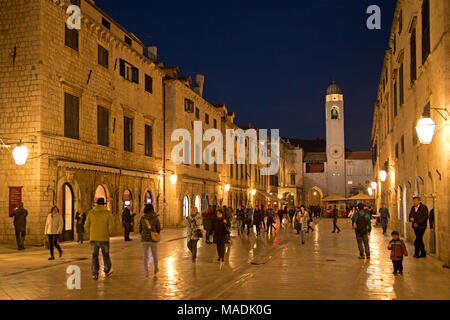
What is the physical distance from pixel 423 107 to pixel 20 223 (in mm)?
14178

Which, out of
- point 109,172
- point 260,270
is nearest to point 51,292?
point 260,270

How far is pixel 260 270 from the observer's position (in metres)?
12.4

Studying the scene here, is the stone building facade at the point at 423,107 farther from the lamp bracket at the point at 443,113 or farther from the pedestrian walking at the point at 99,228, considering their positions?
the pedestrian walking at the point at 99,228

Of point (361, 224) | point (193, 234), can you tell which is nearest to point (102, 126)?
point (193, 234)

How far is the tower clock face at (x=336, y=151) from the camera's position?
81.2m

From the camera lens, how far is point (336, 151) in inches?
3204

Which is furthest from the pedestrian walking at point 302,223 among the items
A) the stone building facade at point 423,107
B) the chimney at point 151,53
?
the chimney at point 151,53

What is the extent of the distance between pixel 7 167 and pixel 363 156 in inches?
2780

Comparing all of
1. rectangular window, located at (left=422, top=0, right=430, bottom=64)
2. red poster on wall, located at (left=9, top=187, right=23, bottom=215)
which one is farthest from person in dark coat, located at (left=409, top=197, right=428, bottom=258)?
red poster on wall, located at (left=9, top=187, right=23, bottom=215)

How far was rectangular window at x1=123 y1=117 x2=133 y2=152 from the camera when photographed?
26484mm

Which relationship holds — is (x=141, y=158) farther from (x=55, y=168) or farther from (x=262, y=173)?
(x=262, y=173)

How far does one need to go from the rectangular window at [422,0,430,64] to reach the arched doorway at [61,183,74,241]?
48.0 feet

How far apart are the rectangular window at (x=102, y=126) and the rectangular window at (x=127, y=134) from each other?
202 cm

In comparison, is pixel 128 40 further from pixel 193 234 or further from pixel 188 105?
pixel 193 234
